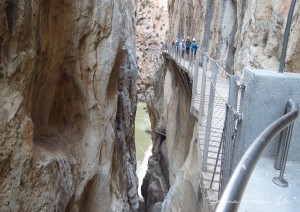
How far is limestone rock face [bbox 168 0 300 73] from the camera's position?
27.5 ft

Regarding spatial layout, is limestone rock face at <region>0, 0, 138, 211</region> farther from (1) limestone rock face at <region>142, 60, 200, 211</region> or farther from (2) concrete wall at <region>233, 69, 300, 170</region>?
(1) limestone rock face at <region>142, 60, 200, 211</region>

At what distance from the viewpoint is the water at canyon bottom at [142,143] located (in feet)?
84.8

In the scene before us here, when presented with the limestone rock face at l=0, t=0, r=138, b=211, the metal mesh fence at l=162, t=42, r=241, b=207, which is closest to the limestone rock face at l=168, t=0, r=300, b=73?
the metal mesh fence at l=162, t=42, r=241, b=207

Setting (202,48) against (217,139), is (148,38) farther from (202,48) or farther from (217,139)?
(217,139)

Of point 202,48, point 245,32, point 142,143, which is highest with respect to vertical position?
point 245,32

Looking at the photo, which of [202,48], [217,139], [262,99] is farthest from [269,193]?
[202,48]

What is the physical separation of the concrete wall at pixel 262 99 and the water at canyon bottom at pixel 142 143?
21.7 m

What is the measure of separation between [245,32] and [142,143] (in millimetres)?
21320

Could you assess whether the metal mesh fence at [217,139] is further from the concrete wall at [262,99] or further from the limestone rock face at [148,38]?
the limestone rock face at [148,38]

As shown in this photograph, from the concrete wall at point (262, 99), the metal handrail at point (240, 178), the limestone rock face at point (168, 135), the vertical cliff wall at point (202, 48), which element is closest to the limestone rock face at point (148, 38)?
the vertical cliff wall at point (202, 48)

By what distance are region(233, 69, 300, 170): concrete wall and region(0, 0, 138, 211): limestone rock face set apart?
9.08 ft

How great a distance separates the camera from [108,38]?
5.94 meters

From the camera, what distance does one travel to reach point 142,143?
3100 cm

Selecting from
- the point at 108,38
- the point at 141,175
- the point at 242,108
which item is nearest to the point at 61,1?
the point at 108,38
